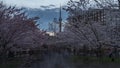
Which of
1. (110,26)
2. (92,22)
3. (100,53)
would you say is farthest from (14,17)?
(100,53)

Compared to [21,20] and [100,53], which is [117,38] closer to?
[21,20]

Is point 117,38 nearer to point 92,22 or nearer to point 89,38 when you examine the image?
point 92,22

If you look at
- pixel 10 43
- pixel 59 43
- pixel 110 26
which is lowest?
pixel 59 43

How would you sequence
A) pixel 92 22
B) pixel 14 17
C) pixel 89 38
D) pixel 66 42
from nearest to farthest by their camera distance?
pixel 14 17 < pixel 92 22 < pixel 89 38 < pixel 66 42

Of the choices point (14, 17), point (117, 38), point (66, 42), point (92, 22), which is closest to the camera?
point (117, 38)

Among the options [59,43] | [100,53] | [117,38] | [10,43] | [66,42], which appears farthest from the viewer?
[59,43]

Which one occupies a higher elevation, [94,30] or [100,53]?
[94,30]

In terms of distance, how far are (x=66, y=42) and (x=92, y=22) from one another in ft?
41.7

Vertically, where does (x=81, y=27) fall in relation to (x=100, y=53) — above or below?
above

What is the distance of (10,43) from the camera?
16422mm

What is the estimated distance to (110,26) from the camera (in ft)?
43.4

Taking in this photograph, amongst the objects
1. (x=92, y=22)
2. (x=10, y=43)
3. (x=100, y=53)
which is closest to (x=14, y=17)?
(x=10, y=43)

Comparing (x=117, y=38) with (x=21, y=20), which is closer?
(x=117, y=38)

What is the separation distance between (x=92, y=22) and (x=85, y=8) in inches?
97.9
